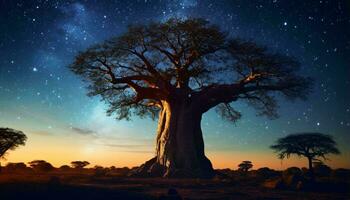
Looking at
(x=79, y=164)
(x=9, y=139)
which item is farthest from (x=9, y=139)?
(x=79, y=164)

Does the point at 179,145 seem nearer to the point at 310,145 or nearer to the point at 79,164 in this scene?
the point at 310,145

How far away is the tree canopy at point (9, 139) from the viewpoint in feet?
80.9

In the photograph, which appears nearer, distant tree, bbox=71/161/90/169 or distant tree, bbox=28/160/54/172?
distant tree, bbox=28/160/54/172

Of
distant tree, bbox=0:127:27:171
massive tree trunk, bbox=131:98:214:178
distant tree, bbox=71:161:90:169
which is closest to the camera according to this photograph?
massive tree trunk, bbox=131:98:214:178

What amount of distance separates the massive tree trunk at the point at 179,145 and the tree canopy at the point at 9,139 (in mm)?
9350

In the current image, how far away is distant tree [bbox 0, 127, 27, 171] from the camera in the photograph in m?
24.7

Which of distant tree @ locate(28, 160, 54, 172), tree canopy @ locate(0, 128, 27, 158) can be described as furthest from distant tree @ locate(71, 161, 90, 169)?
tree canopy @ locate(0, 128, 27, 158)

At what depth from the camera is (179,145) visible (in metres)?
22.1

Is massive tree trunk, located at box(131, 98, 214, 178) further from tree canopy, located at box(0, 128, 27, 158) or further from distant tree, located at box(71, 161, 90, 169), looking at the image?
distant tree, located at box(71, 161, 90, 169)

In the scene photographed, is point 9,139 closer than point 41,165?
Yes

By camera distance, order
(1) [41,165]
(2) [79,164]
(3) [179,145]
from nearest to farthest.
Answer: (3) [179,145]
(1) [41,165]
(2) [79,164]

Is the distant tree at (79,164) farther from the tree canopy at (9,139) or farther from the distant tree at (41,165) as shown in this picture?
the tree canopy at (9,139)

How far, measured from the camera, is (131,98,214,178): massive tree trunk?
2144cm

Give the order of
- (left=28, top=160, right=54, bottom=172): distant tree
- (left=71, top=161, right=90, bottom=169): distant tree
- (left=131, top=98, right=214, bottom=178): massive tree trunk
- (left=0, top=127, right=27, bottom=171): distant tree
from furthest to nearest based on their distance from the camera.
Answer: (left=71, top=161, right=90, bottom=169): distant tree → (left=28, top=160, right=54, bottom=172): distant tree → (left=0, top=127, right=27, bottom=171): distant tree → (left=131, top=98, right=214, bottom=178): massive tree trunk
